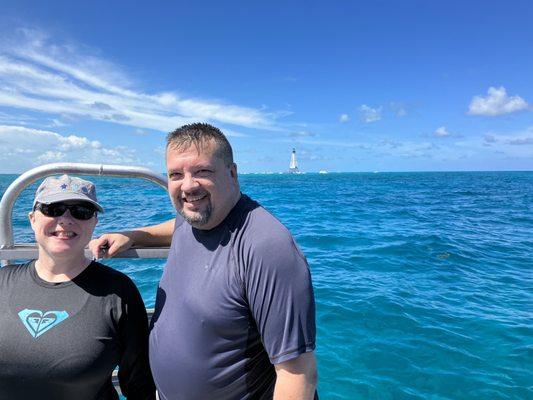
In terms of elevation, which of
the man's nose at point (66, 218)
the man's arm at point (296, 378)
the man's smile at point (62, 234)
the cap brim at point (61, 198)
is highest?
the cap brim at point (61, 198)

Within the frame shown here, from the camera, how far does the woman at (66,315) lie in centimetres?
181

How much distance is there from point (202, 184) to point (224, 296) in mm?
605

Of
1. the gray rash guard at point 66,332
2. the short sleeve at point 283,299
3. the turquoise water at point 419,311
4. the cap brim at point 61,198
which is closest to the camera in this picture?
the short sleeve at point 283,299

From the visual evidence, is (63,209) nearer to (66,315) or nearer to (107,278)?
(107,278)

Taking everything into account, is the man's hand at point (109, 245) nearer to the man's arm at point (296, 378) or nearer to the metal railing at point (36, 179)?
the metal railing at point (36, 179)

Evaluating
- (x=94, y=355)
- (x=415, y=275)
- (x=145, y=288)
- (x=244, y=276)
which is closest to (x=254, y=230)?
(x=244, y=276)

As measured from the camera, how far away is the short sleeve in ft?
5.25

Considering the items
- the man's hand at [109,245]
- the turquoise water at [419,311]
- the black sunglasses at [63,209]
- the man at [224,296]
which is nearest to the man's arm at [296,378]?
the man at [224,296]

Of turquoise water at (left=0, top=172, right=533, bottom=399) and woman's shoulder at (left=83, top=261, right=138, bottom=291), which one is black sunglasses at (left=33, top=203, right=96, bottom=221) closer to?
woman's shoulder at (left=83, top=261, right=138, bottom=291)

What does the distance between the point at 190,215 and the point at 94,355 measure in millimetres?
875

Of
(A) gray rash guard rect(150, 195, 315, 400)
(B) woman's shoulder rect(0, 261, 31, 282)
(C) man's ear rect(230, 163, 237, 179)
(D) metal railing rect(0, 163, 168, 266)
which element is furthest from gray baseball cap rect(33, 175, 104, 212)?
(C) man's ear rect(230, 163, 237, 179)

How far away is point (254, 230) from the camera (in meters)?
1.81

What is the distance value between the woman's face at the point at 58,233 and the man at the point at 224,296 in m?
0.19

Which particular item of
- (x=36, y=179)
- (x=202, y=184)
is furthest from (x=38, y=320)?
(x=202, y=184)
